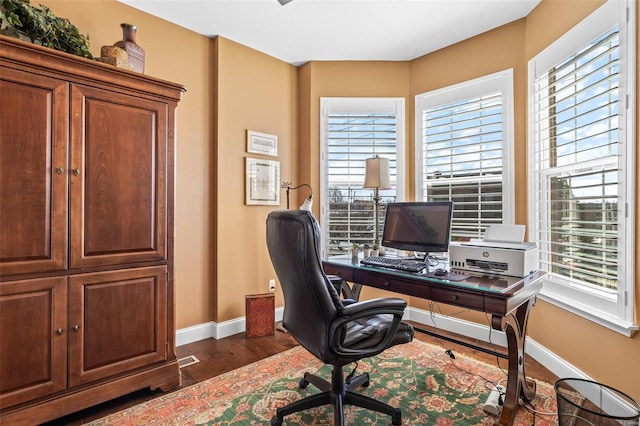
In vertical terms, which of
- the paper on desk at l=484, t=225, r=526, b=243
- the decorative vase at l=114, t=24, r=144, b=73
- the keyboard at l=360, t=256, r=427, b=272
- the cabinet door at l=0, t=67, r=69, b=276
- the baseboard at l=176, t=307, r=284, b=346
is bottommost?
the baseboard at l=176, t=307, r=284, b=346

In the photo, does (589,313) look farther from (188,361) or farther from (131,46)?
(131,46)

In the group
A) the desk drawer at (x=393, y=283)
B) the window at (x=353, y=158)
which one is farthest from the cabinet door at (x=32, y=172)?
the window at (x=353, y=158)

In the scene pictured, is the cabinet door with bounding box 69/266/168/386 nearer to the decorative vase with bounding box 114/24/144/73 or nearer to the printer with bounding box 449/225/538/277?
the decorative vase with bounding box 114/24/144/73

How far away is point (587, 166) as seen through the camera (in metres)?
2.12

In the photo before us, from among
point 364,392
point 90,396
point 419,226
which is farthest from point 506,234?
point 90,396

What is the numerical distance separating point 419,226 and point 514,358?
97cm

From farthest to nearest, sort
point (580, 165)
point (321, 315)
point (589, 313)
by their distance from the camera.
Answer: point (580, 165) → point (589, 313) → point (321, 315)

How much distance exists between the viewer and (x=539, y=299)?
261 centimetres

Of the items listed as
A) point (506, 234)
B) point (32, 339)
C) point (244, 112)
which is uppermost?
point (244, 112)

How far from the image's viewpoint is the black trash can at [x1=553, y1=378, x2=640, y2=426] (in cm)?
150

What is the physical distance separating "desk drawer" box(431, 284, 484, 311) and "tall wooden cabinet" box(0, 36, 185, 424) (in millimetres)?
1696

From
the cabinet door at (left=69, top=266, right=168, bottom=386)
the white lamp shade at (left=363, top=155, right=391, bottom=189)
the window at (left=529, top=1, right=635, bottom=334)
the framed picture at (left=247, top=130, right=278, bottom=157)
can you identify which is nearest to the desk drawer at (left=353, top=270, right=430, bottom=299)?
the white lamp shade at (left=363, top=155, right=391, bottom=189)

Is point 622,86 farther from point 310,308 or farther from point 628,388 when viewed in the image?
point 310,308

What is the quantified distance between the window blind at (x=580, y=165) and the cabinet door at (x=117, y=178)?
2.74 m
